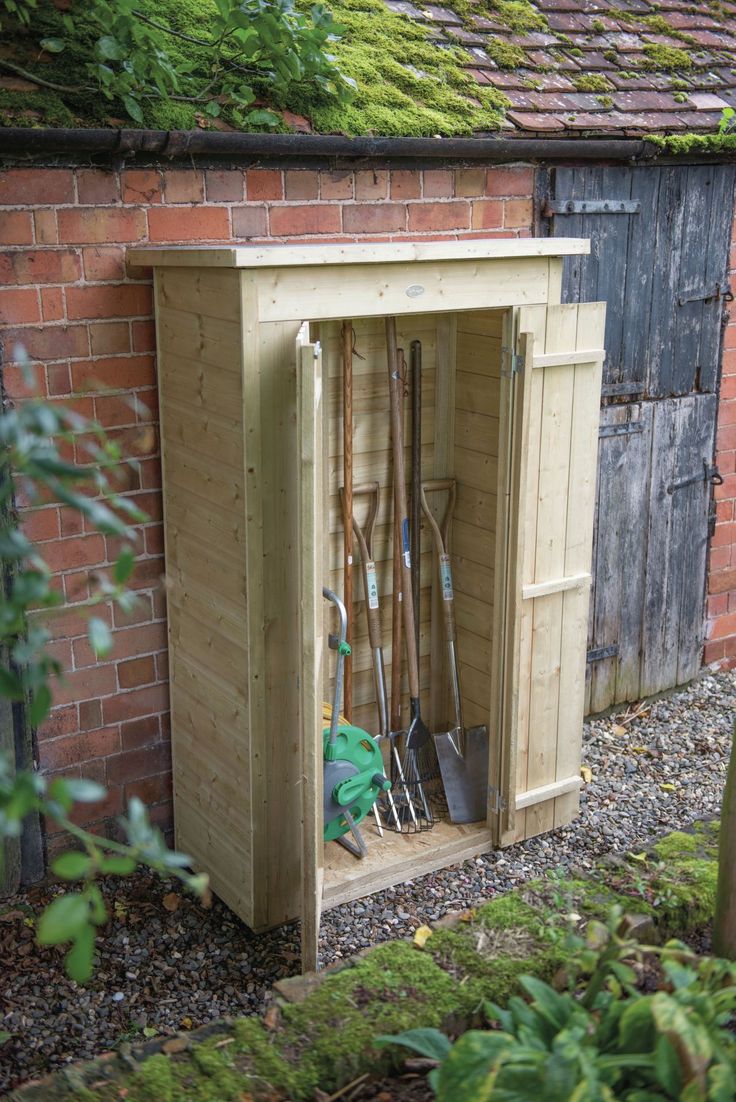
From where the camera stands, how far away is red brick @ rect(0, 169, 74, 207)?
3656 mm

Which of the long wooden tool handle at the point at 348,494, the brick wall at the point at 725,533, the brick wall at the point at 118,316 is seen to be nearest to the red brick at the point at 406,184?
the brick wall at the point at 118,316

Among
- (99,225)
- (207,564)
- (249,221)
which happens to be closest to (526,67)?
(249,221)

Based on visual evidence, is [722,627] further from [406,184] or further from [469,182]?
[406,184]

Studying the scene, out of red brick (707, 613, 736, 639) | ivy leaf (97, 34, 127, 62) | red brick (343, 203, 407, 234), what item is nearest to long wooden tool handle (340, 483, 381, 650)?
red brick (343, 203, 407, 234)

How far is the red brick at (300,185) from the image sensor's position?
422cm

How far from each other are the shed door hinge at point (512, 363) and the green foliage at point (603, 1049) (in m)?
2.14

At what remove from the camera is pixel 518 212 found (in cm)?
491

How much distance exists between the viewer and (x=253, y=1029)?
2.90 metres

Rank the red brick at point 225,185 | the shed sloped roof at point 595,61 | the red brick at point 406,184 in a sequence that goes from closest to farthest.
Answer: the red brick at point 225,185 < the red brick at point 406,184 < the shed sloped roof at point 595,61

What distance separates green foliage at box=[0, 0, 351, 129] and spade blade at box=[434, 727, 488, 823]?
2585mm

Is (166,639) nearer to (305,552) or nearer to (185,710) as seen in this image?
(185,710)

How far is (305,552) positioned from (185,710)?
1120mm

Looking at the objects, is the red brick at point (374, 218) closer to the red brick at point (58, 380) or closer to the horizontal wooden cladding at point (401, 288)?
the horizontal wooden cladding at point (401, 288)

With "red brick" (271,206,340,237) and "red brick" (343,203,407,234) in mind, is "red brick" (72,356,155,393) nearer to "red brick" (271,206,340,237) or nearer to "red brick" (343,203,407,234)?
"red brick" (271,206,340,237)
